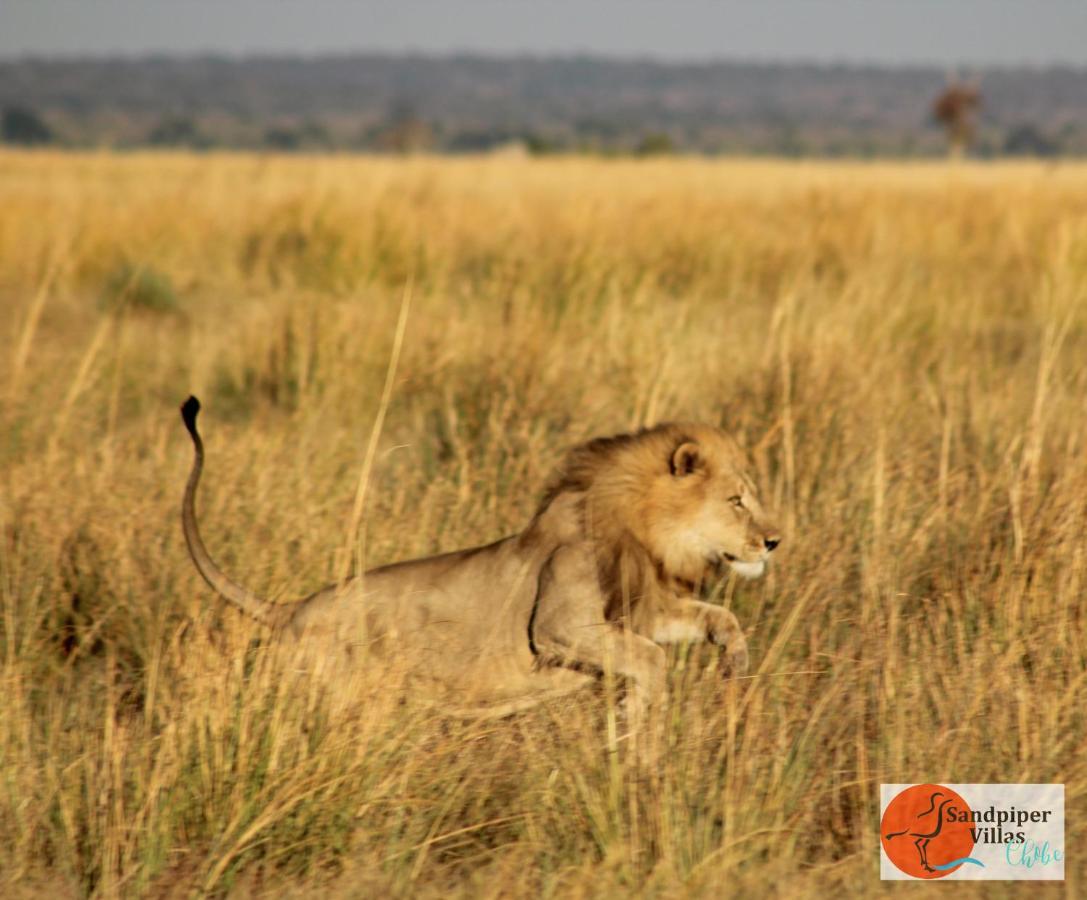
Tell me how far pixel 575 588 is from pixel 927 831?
943 millimetres

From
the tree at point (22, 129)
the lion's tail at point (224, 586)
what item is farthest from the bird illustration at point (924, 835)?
the tree at point (22, 129)

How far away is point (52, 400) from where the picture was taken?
18.1 feet

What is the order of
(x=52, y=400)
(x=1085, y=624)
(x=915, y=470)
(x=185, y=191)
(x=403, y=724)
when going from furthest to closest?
1. (x=185, y=191)
2. (x=52, y=400)
3. (x=915, y=470)
4. (x=1085, y=624)
5. (x=403, y=724)

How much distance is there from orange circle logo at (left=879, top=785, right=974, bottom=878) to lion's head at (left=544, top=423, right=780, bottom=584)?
84cm

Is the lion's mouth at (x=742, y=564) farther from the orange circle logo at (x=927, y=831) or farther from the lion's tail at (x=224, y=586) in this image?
the lion's tail at (x=224, y=586)

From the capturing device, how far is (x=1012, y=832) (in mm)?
2793

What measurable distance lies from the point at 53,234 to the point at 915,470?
7.65m

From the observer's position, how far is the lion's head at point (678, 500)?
3516 millimetres

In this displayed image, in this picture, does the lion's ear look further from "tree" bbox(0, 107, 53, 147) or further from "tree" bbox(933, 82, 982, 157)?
"tree" bbox(0, 107, 53, 147)

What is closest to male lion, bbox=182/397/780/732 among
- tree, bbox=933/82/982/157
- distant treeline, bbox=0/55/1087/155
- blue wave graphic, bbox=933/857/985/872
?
blue wave graphic, bbox=933/857/985/872

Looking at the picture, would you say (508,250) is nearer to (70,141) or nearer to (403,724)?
(403,724)

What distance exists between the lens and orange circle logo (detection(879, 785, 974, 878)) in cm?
275

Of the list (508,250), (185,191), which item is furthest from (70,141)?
(508,250)

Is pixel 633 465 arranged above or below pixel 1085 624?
above
